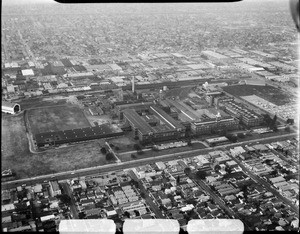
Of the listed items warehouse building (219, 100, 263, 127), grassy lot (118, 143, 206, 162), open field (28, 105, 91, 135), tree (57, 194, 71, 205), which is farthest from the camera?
warehouse building (219, 100, 263, 127)

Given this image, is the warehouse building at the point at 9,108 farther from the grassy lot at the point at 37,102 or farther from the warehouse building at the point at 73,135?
the grassy lot at the point at 37,102

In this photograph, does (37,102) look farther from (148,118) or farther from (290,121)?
(290,121)

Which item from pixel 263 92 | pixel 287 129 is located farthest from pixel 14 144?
pixel 263 92

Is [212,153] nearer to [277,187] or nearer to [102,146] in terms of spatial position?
[277,187]

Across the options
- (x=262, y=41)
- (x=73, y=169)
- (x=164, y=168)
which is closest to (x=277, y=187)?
(x=164, y=168)

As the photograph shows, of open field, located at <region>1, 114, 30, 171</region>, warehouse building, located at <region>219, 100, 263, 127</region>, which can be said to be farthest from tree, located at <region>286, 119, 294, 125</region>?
open field, located at <region>1, 114, 30, 171</region>

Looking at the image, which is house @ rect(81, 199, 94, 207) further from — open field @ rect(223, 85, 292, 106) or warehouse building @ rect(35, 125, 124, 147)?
open field @ rect(223, 85, 292, 106)
